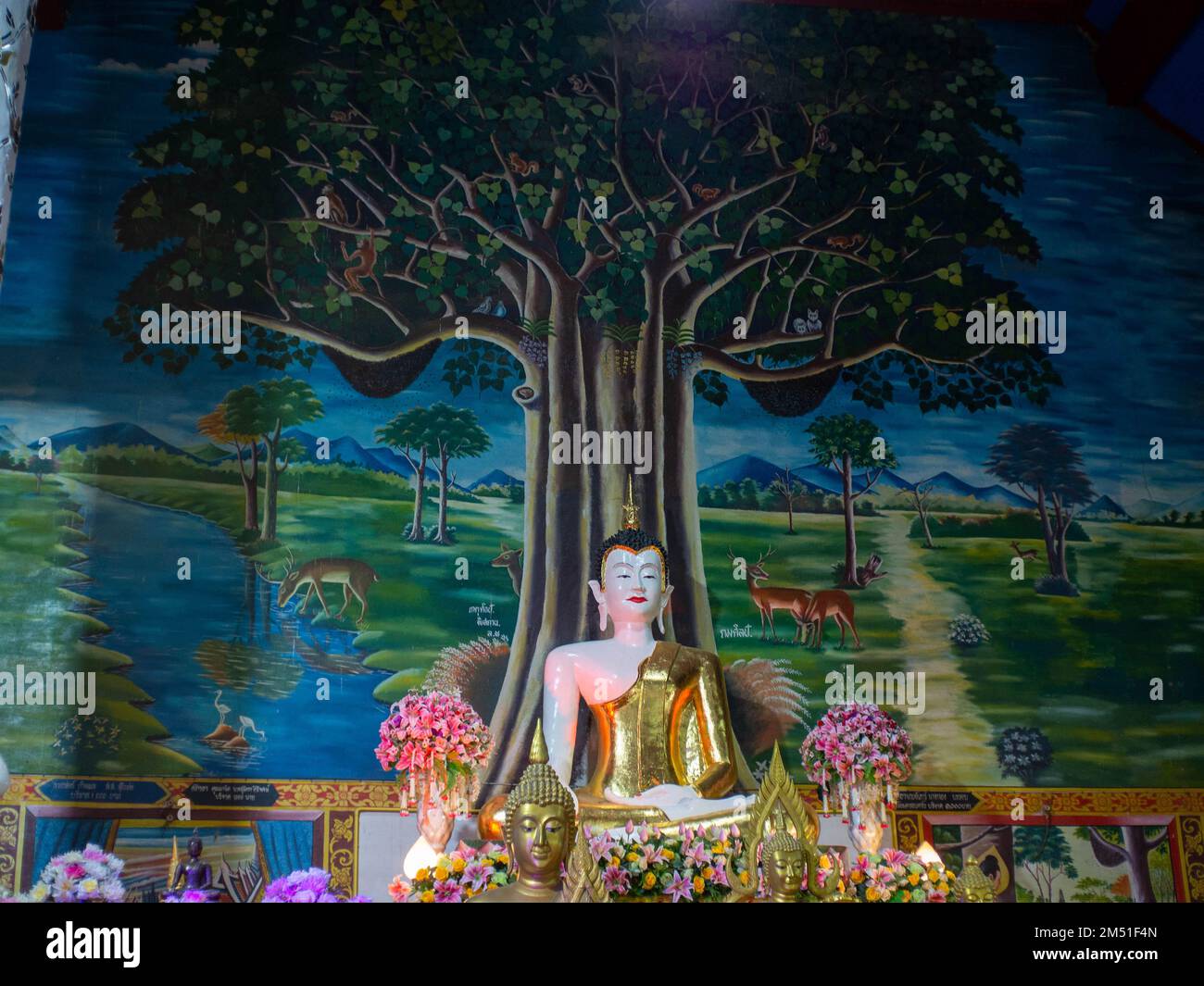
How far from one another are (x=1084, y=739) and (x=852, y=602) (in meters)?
1.39

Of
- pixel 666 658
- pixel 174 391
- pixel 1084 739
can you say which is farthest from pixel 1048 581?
pixel 174 391

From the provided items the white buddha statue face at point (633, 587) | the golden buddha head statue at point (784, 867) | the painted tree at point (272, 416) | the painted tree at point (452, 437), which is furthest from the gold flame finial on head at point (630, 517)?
the golden buddha head statue at point (784, 867)

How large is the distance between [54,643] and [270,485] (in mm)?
1282

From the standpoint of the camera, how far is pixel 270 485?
6434mm

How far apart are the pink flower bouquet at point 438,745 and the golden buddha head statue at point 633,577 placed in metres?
0.86

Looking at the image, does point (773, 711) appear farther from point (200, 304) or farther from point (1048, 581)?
point (200, 304)

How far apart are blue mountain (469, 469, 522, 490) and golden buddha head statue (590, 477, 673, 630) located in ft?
2.69

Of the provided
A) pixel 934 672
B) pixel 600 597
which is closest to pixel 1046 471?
pixel 934 672

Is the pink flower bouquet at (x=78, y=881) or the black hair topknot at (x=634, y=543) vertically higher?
the black hair topknot at (x=634, y=543)

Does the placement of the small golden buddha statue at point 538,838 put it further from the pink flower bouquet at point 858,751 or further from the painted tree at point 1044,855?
the painted tree at point 1044,855

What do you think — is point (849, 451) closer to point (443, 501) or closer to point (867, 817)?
point (867, 817)

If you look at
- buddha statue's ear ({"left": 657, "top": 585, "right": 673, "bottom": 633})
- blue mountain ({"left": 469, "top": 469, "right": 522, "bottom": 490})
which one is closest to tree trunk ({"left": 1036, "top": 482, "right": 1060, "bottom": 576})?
buddha statue's ear ({"left": 657, "top": 585, "right": 673, "bottom": 633})

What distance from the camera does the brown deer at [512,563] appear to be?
21.2ft

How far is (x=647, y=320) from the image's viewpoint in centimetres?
679
